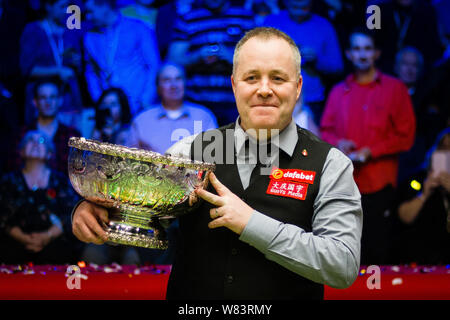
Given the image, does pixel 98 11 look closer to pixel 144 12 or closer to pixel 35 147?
pixel 144 12

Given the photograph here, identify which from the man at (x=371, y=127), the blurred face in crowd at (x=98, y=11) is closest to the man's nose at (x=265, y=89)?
the man at (x=371, y=127)

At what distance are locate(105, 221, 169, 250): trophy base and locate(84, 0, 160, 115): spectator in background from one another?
7.62ft

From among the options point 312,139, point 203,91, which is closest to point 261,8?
point 203,91

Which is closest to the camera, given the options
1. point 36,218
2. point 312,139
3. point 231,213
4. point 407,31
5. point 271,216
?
point 231,213

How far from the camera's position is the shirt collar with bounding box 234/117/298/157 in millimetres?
1118

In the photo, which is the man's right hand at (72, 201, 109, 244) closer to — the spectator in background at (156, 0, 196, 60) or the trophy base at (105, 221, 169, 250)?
the trophy base at (105, 221, 169, 250)

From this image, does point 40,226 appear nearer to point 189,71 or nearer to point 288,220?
point 189,71

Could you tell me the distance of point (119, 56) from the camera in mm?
3295

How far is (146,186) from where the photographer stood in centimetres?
98

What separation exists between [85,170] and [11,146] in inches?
102

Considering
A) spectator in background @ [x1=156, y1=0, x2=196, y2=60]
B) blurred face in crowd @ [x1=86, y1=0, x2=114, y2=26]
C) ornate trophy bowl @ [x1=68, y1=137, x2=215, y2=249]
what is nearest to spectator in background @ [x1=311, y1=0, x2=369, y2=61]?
spectator in background @ [x1=156, y1=0, x2=196, y2=60]

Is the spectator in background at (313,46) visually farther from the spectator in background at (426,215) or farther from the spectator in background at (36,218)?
the spectator in background at (36,218)

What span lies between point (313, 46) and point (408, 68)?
0.75 metres

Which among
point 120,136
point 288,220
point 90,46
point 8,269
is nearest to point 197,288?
point 288,220
